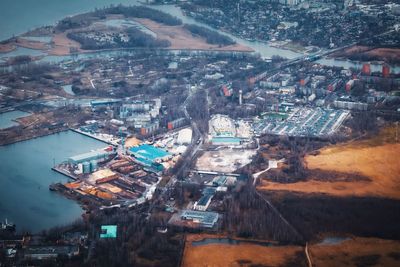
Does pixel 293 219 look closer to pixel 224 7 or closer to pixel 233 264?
pixel 233 264

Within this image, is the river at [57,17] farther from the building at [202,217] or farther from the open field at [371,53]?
the building at [202,217]

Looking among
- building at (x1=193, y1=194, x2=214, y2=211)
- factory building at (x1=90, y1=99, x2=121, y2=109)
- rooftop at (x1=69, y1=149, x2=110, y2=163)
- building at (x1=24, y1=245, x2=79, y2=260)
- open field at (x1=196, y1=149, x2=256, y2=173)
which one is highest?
factory building at (x1=90, y1=99, x2=121, y2=109)

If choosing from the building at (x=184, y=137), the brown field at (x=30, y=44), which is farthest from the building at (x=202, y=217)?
the brown field at (x=30, y=44)

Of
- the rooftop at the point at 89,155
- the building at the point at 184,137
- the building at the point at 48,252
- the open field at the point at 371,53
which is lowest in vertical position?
the building at the point at 48,252

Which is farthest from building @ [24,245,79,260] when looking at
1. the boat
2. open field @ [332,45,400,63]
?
open field @ [332,45,400,63]

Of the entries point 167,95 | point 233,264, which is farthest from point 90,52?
point 233,264

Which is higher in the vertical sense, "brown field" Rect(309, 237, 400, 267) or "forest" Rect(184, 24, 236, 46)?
"forest" Rect(184, 24, 236, 46)

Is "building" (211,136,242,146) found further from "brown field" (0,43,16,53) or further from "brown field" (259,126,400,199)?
"brown field" (0,43,16,53)
